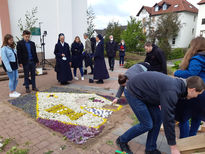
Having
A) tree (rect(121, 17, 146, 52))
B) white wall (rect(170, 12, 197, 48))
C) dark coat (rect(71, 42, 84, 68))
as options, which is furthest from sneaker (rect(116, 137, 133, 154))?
white wall (rect(170, 12, 197, 48))

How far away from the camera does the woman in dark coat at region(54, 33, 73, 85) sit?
637 centimetres

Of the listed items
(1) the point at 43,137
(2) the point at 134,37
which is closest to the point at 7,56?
(1) the point at 43,137

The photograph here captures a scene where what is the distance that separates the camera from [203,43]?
7.97 feet

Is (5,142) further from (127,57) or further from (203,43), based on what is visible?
(127,57)

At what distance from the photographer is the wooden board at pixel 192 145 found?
1.97 m

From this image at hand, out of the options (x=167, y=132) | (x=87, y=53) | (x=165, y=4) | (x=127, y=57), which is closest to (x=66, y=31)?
(x=87, y=53)

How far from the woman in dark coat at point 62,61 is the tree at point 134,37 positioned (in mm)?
15850

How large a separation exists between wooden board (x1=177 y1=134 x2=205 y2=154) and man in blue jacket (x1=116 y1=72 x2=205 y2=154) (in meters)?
0.15

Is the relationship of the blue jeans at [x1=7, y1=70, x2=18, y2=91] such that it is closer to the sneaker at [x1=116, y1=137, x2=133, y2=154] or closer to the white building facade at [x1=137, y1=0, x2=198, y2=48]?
the sneaker at [x1=116, y1=137, x2=133, y2=154]

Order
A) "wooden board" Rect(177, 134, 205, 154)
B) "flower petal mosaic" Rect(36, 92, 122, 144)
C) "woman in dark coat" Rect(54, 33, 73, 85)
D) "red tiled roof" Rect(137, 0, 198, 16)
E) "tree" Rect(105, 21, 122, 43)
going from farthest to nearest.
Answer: "red tiled roof" Rect(137, 0, 198, 16) < "tree" Rect(105, 21, 122, 43) < "woman in dark coat" Rect(54, 33, 73, 85) < "flower petal mosaic" Rect(36, 92, 122, 144) < "wooden board" Rect(177, 134, 205, 154)

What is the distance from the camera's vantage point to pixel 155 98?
6.69 feet

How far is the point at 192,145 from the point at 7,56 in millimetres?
4852

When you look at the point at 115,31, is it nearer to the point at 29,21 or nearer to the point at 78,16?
the point at 78,16

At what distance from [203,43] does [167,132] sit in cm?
144
